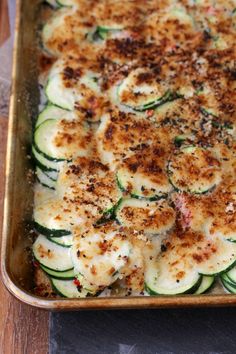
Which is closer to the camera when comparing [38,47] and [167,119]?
[167,119]

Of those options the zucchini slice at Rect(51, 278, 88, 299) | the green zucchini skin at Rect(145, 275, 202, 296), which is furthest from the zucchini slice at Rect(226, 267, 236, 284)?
the zucchini slice at Rect(51, 278, 88, 299)

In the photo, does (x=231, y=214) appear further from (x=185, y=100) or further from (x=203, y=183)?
(x=185, y=100)

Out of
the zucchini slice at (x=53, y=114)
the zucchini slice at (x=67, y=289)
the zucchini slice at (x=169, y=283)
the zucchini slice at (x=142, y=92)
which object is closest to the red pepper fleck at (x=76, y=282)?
the zucchini slice at (x=67, y=289)

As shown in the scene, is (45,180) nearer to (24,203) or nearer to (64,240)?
(24,203)

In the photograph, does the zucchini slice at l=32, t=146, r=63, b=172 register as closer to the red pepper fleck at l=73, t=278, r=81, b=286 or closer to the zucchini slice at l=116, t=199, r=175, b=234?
the zucchini slice at l=116, t=199, r=175, b=234

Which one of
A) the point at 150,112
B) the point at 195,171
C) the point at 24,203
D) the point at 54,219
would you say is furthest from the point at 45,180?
the point at 195,171

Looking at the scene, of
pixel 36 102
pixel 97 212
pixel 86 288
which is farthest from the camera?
pixel 36 102

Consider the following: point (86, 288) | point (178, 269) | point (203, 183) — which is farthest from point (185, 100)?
point (86, 288)
